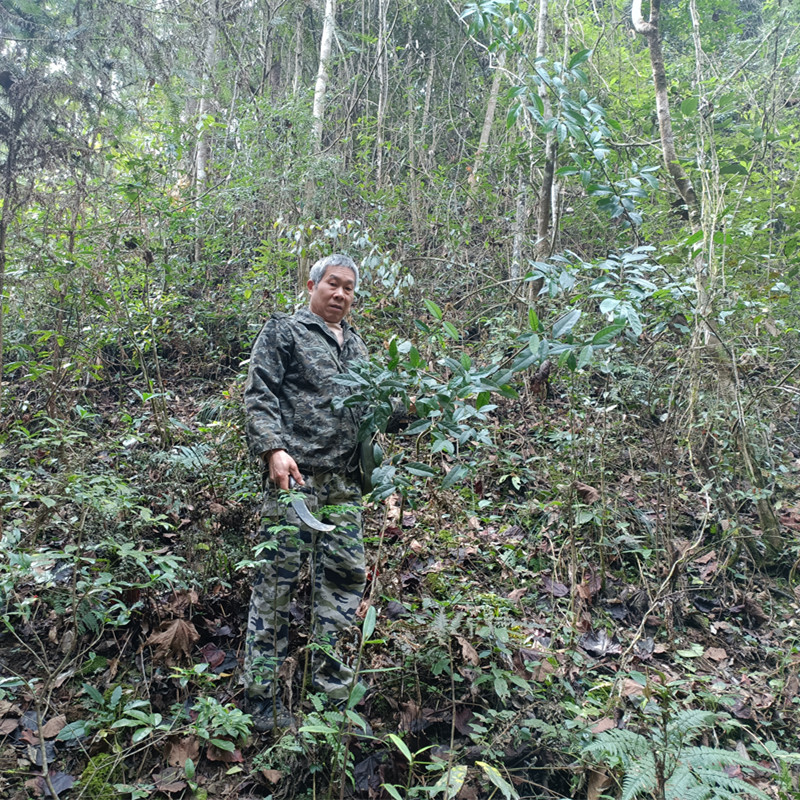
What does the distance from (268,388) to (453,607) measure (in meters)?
1.44

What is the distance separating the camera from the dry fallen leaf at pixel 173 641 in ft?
9.61

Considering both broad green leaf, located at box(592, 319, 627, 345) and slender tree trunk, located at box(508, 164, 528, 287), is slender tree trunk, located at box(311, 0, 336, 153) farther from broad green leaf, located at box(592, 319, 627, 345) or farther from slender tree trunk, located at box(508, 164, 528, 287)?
broad green leaf, located at box(592, 319, 627, 345)

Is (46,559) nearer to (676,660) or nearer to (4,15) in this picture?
(676,660)

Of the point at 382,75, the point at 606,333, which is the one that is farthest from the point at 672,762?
the point at 382,75

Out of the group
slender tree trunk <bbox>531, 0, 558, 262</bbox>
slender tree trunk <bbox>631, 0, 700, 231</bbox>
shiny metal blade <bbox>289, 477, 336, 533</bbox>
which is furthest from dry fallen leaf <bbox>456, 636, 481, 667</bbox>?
slender tree trunk <bbox>631, 0, 700, 231</bbox>

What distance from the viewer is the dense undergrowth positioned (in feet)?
7.66

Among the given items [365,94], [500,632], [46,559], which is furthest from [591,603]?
[365,94]

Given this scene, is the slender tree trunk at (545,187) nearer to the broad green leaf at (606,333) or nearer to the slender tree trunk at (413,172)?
the slender tree trunk at (413,172)

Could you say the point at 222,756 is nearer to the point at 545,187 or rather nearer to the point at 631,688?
the point at 631,688

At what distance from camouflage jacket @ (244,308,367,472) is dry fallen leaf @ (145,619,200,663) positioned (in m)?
1.03

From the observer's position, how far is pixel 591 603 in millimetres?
3631

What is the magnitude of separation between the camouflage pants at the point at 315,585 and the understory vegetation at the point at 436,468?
14cm

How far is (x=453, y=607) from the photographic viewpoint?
3.11m

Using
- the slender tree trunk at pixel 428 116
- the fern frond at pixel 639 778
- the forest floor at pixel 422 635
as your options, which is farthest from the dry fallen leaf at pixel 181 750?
the slender tree trunk at pixel 428 116
